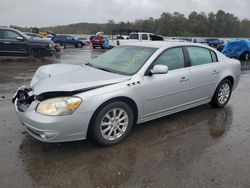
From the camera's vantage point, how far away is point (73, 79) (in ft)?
11.4

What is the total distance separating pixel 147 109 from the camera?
12.7ft

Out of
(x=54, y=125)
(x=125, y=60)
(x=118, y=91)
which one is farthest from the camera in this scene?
(x=125, y=60)

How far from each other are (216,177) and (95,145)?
65.8 inches

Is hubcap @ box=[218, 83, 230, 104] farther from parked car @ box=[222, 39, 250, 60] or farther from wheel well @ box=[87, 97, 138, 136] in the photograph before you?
parked car @ box=[222, 39, 250, 60]

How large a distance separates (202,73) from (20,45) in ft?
34.1

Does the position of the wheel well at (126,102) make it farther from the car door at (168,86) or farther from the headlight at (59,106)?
the headlight at (59,106)

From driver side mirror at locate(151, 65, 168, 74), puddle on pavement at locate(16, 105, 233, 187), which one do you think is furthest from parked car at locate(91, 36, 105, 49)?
driver side mirror at locate(151, 65, 168, 74)

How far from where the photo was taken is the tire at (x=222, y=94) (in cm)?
515

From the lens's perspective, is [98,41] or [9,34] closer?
[9,34]

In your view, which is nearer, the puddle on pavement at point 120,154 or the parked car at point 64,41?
the puddle on pavement at point 120,154

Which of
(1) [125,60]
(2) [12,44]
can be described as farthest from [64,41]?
(1) [125,60]

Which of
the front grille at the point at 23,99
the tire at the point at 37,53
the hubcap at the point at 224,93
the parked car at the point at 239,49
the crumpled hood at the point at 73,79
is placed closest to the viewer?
the crumpled hood at the point at 73,79

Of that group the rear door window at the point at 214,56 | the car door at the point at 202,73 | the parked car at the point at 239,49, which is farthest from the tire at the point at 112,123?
the parked car at the point at 239,49

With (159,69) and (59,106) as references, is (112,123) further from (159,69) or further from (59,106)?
(159,69)
